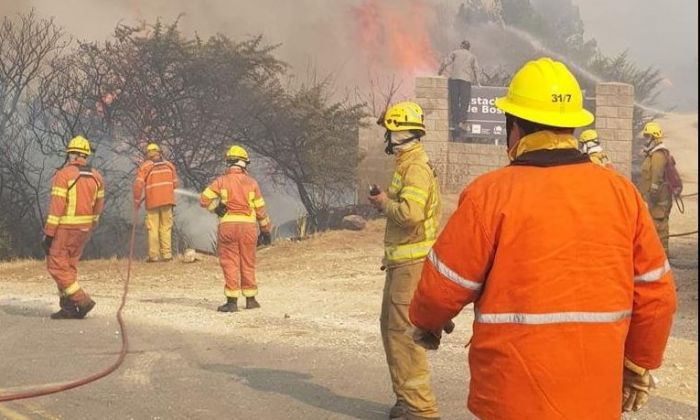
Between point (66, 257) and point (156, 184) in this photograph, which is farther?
point (156, 184)

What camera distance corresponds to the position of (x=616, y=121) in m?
16.2

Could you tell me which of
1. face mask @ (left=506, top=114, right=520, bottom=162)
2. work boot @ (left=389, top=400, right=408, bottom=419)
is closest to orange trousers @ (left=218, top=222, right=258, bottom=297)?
work boot @ (left=389, top=400, right=408, bottom=419)

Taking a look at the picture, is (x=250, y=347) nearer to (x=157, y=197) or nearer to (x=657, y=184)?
(x=657, y=184)

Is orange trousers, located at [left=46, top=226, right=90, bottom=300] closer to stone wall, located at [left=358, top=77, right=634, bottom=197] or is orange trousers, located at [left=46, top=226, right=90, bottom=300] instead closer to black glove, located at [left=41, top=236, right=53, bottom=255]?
black glove, located at [left=41, top=236, right=53, bottom=255]

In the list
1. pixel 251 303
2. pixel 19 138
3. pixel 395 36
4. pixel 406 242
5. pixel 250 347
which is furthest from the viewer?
pixel 395 36

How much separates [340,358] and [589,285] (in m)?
4.37

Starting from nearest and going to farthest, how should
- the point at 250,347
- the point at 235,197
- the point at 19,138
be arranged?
the point at 250,347 < the point at 235,197 < the point at 19,138

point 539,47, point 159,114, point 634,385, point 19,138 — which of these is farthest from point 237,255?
point 539,47

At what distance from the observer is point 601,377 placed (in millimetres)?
2398

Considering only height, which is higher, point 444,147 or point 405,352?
point 444,147

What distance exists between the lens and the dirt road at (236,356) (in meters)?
5.29

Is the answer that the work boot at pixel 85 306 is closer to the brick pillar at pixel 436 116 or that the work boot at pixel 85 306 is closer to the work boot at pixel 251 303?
the work boot at pixel 251 303

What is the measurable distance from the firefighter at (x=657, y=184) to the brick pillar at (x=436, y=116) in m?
6.72

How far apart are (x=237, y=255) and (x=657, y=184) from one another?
5.07 meters
